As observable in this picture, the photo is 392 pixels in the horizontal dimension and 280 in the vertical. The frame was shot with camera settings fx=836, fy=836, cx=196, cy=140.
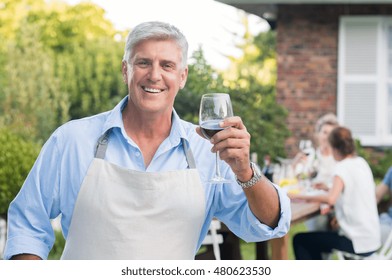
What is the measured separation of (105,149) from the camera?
2408 millimetres

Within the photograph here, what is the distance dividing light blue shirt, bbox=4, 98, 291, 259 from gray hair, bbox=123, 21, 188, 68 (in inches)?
8.7

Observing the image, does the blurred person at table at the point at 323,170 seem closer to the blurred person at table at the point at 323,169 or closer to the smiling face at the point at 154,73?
the blurred person at table at the point at 323,169

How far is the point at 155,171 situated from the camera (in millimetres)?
2426

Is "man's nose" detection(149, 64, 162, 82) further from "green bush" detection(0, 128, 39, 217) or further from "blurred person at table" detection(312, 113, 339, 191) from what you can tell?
"blurred person at table" detection(312, 113, 339, 191)

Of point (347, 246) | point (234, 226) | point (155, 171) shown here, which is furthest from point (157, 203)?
point (347, 246)

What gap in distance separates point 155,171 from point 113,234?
220mm

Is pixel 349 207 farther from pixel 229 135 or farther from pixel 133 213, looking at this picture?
pixel 229 135

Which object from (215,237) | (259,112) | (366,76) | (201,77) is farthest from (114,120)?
(366,76)

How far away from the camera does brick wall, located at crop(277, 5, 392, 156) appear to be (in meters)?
11.3

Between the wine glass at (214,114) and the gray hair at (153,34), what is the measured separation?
0.63ft

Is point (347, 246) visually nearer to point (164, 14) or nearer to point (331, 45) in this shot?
point (164, 14)

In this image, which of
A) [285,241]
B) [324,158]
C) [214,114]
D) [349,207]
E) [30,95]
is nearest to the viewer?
[214,114]

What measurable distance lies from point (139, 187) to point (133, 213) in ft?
0.26

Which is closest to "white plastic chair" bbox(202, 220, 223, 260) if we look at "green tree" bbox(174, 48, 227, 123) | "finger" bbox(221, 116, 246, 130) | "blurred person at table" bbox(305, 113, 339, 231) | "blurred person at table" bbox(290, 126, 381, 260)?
"blurred person at table" bbox(290, 126, 381, 260)
